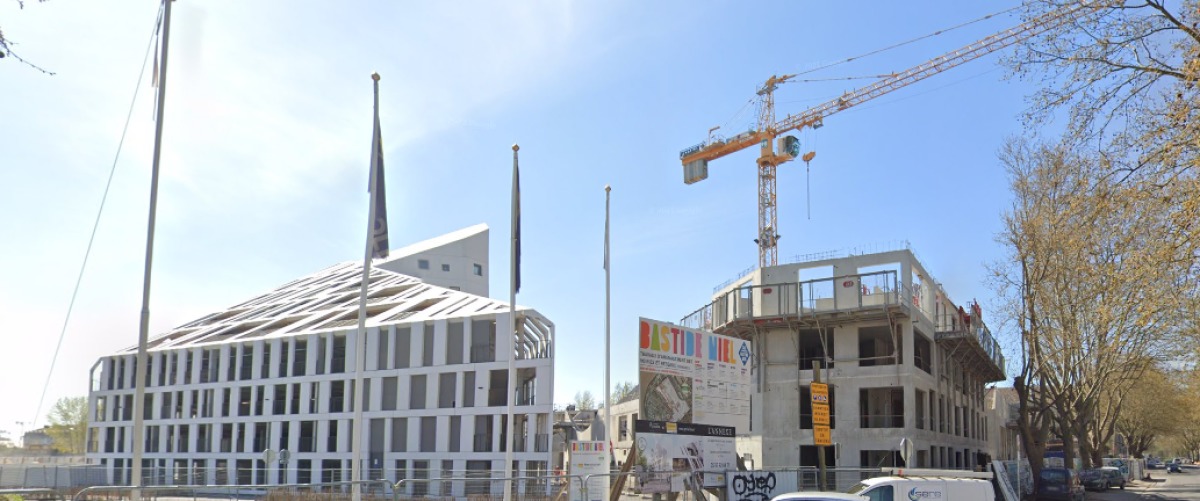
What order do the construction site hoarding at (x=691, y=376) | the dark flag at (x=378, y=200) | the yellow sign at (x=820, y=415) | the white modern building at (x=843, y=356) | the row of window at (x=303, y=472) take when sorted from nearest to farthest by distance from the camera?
the dark flag at (x=378, y=200)
the yellow sign at (x=820, y=415)
the construction site hoarding at (x=691, y=376)
the white modern building at (x=843, y=356)
the row of window at (x=303, y=472)

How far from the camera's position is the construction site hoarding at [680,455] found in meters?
21.9

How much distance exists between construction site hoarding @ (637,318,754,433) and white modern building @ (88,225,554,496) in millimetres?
19373

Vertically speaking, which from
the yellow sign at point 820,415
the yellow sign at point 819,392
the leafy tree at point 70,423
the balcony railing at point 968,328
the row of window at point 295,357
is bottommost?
the leafy tree at point 70,423

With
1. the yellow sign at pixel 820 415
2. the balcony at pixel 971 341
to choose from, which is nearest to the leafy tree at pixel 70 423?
the balcony at pixel 971 341

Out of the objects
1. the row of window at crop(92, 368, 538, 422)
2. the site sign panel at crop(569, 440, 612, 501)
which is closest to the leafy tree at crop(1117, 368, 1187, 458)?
the row of window at crop(92, 368, 538, 422)

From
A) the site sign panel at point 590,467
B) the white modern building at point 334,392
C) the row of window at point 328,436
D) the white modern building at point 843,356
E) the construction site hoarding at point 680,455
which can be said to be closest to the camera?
the site sign panel at point 590,467

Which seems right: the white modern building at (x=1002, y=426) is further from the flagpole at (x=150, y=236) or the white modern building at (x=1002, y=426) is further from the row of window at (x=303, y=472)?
the flagpole at (x=150, y=236)

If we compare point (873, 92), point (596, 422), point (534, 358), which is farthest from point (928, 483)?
point (873, 92)

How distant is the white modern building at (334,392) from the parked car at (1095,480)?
31176 millimetres

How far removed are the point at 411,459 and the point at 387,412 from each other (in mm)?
3393

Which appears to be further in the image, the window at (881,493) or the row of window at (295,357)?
the row of window at (295,357)

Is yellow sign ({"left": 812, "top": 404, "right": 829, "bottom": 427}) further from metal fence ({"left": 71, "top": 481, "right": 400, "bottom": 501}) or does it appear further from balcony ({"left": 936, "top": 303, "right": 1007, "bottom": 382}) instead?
balcony ({"left": 936, "top": 303, "right": 1007, "bottom": 382})

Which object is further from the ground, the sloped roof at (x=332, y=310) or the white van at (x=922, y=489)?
the sloped roof at (x=332, y=310)

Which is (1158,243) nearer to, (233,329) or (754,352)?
(754,352)
